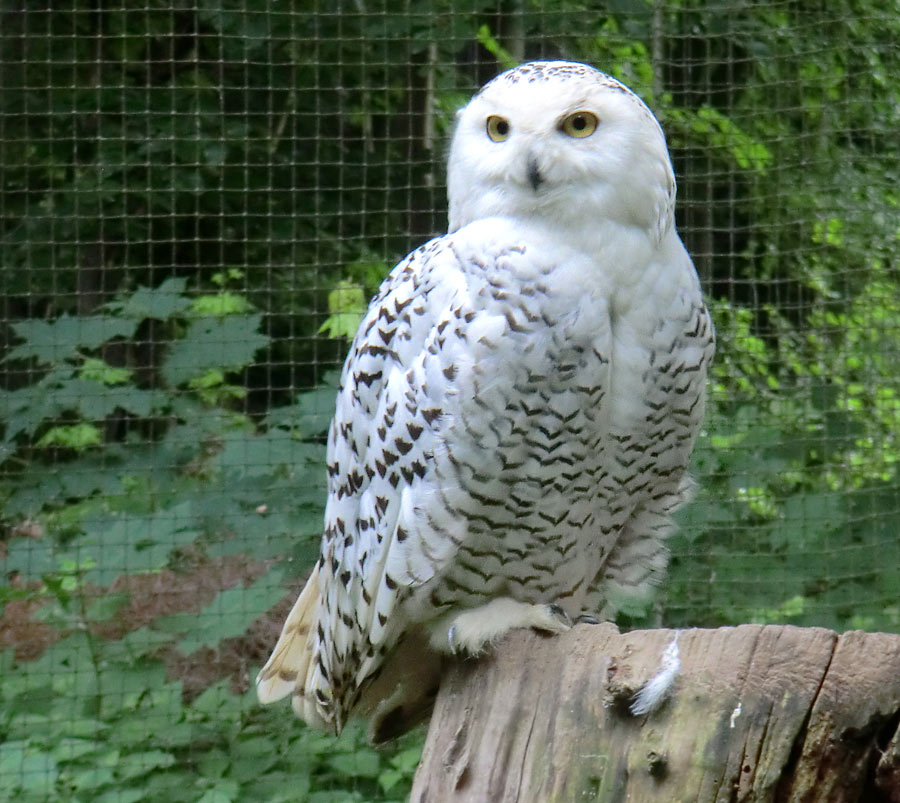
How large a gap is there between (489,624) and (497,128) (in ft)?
3.08

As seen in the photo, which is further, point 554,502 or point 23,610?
point 23,610

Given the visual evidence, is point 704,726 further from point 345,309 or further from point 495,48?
point 495,48

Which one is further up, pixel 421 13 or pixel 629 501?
pixel 421 13

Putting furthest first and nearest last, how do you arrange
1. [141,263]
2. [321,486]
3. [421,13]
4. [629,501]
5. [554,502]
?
[141,263]
[421,13]
[321,486]
[629,501]
[554,502]

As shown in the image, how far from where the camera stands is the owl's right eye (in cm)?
220

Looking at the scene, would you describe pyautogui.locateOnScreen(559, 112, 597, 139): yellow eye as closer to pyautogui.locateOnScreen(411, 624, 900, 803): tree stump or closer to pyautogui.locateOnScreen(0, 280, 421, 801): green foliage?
pyautogui.locateOnScreen(411, 624, 900, 803): tree stump

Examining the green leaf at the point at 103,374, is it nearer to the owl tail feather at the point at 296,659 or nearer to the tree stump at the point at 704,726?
the owl tail feather at the point at 296,659

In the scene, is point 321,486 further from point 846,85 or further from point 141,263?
point 846,85

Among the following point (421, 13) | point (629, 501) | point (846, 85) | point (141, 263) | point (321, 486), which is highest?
point (421, 13)

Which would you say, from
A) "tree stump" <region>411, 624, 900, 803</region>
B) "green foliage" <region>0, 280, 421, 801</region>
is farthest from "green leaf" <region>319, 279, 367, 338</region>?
"tree stump" <region>411, 624, 900, 803</region>

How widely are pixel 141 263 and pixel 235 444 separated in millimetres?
1070

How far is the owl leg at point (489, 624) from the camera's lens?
7.20 ft

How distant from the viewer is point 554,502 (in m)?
2.21

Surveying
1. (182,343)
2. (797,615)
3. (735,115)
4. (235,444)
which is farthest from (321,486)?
(735,115)
